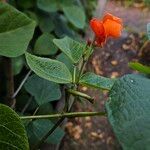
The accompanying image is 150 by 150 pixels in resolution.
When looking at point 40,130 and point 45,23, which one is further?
point 45,23

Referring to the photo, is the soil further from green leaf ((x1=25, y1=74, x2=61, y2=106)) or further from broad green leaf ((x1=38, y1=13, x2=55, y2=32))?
broad green leaf ((x1=38, y1=13, x2=55, y2=32))

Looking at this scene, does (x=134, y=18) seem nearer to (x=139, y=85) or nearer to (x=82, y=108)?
(x=82, y=108)

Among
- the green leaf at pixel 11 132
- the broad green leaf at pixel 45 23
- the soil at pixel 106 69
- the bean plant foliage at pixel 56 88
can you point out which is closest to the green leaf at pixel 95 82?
the bean plant foliage at pixel 56 88

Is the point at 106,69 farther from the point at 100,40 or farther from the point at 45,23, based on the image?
the point at 100,40

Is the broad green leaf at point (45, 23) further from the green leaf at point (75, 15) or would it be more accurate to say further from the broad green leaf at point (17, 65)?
the broad green leaf at point (17, 65)

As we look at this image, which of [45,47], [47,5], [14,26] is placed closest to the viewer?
[14,26]

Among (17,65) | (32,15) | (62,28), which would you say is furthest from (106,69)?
(17,65)

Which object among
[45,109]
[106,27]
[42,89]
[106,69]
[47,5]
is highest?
[106,27]
